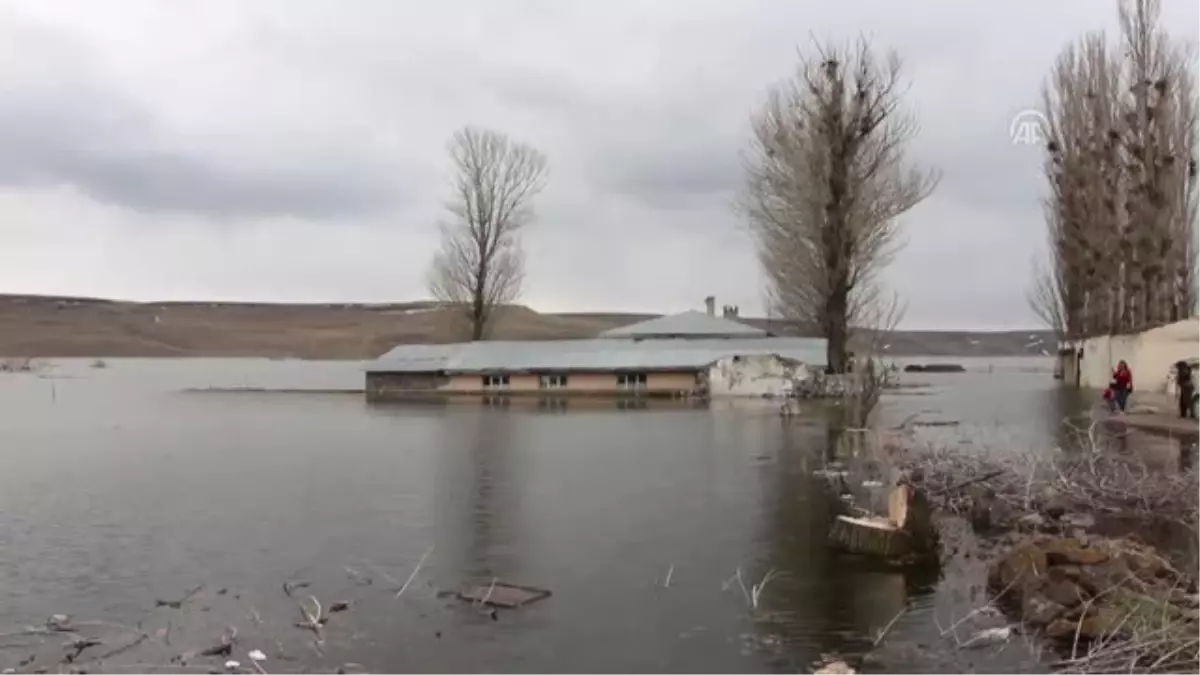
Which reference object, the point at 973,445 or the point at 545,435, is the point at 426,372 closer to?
the point at 545,435

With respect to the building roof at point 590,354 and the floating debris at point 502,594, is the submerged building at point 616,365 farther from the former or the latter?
the floating debris at point 502,594

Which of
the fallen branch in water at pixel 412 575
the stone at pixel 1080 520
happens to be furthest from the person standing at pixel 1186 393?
the fallen branch in water at pixel 412 575

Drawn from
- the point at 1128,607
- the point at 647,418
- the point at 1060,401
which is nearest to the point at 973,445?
the point at 1128,607

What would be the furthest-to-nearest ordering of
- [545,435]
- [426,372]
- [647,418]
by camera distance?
[426,372], [647,418], [545,435]

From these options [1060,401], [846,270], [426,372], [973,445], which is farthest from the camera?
[426,372]

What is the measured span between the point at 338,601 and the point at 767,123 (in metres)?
39.4

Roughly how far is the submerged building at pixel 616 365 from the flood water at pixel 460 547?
19.5 metres

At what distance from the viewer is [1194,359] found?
3156 cm

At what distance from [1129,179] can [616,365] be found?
2100 cm

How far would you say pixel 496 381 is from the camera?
5394 centimetres

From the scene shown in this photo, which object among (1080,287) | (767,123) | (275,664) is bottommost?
(275,664)

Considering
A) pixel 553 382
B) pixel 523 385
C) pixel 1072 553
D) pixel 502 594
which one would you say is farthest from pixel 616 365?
pixel 1072 553

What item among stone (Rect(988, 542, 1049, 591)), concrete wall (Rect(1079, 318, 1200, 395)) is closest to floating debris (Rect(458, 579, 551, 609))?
stone (Rect(988, 542, 1049, 591))

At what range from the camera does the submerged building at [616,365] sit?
4919 cm
